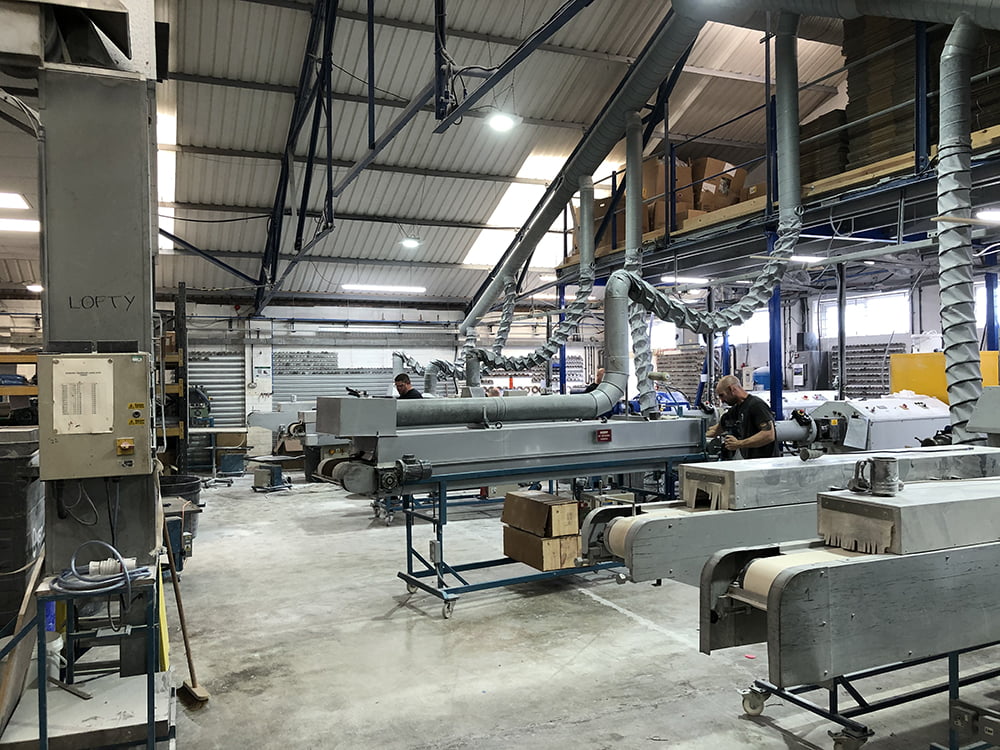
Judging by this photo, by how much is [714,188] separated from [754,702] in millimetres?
7224

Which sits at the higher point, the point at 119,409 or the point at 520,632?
the point at 119,409

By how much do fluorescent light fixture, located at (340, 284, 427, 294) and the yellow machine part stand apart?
32.9 feet

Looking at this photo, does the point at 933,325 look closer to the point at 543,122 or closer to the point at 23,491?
the point at 543,122

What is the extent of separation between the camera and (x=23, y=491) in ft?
14.8

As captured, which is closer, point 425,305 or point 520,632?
point 520,632

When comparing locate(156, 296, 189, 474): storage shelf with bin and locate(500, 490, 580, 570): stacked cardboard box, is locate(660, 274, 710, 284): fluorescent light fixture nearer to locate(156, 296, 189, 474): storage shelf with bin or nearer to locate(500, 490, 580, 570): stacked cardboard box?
locate(500, 490, 580, 570): stacked cardboard box

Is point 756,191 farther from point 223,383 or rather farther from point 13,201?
point 223,383

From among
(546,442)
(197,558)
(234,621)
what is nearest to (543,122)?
(546,442)

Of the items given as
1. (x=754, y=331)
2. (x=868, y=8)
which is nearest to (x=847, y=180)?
(x=868, y=8)

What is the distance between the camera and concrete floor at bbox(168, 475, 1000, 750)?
3287 millimetres

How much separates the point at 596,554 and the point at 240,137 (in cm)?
1010

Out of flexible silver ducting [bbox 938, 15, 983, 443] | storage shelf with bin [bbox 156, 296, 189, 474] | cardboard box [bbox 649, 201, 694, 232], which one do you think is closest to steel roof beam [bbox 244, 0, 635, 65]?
cardboard box [bbox 649, 201, 694, 232]

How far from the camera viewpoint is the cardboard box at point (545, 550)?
5.34 metres

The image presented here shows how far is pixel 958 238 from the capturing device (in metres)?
4.74
